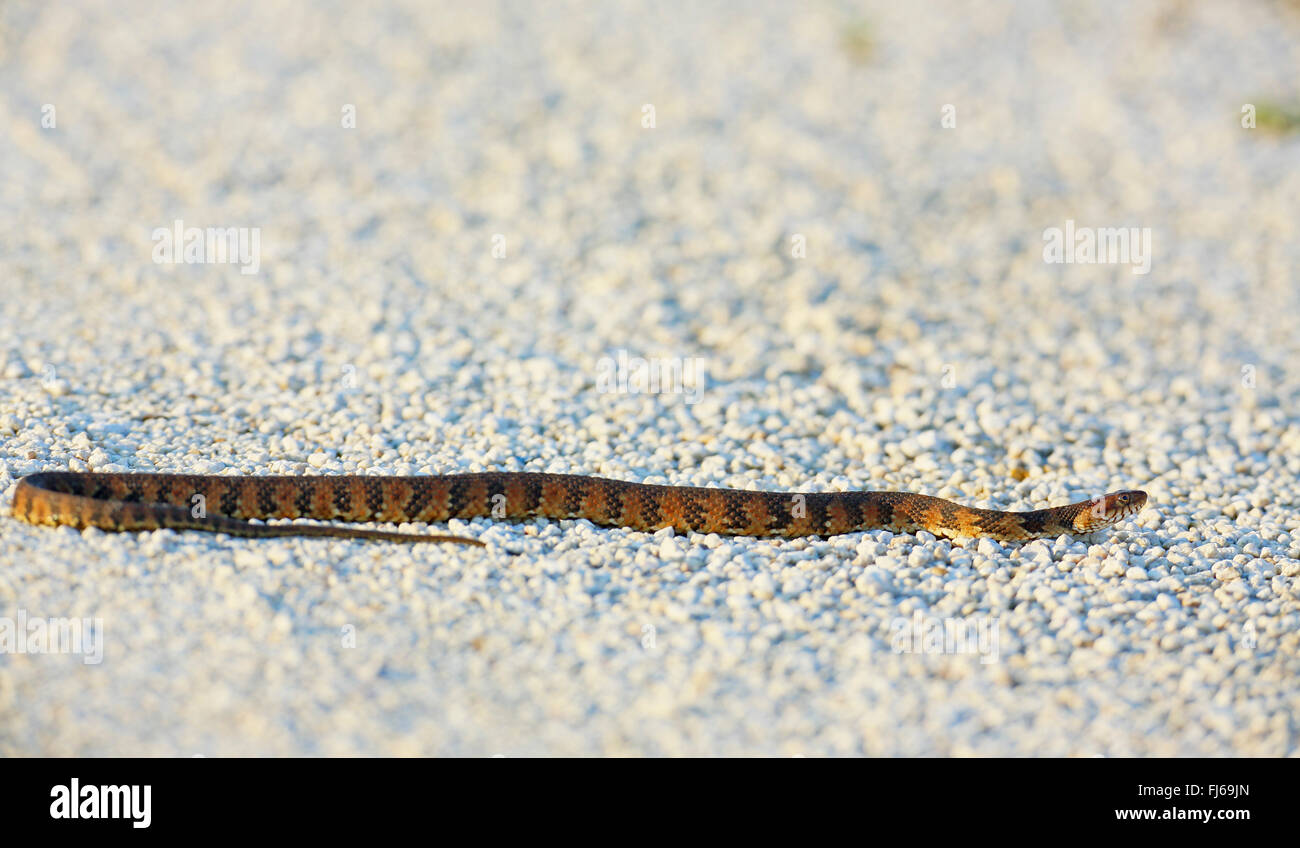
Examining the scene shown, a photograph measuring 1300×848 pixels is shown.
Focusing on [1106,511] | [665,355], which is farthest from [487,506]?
[1106,511]

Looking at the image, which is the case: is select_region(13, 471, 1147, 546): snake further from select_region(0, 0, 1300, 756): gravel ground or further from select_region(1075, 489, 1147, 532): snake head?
select_region(0, 0, 1300, 756): gravel ground

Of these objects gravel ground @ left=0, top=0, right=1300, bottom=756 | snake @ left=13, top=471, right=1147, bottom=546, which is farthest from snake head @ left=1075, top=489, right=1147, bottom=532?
gravel ground @ left=0, top=0, right=1300, bottom=756

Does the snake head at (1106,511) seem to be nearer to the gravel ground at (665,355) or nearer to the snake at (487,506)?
the snake at (487,506)

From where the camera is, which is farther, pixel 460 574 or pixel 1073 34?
pixel 1073 34

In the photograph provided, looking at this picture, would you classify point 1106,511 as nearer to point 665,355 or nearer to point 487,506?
point 487,506
